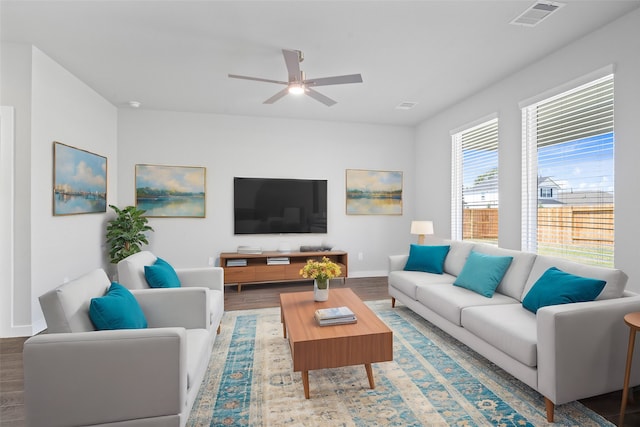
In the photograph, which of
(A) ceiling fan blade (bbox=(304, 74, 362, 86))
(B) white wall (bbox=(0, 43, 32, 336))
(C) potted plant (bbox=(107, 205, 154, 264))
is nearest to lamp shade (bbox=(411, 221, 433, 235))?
(A) ceiling fan blade (bbox=(304, 74, 362, 86))

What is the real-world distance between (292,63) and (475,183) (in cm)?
313

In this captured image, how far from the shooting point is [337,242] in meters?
5.70

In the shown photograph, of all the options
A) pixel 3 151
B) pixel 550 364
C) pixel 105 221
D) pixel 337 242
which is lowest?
pixel 550 364

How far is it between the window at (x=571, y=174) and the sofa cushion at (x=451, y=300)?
96 centimetres

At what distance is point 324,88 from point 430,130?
226 centimetres

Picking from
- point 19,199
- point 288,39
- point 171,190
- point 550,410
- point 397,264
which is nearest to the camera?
point 550,410

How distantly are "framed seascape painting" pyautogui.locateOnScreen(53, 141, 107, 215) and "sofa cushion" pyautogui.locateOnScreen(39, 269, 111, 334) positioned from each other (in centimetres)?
225

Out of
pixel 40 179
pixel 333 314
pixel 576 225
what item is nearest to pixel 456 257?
pixel 576 225

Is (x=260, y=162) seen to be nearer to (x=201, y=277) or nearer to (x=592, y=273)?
(x=201, y=277)

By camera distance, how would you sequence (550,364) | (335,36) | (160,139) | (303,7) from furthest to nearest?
(160,139), (335,36), (303,7), (550,364)

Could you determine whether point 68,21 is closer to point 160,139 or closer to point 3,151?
point 3,151

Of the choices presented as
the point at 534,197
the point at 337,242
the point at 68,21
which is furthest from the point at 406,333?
the point at 68,21

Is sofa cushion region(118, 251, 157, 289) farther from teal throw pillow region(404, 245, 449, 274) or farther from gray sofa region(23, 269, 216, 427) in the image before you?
teal throw pillow region(404, 245, 449, 274)

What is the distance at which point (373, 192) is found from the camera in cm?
584
